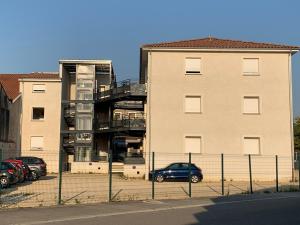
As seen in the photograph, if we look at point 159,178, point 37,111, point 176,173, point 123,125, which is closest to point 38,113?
point 37,111

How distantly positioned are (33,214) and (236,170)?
72.2 feet

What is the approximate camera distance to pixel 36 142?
4475cm

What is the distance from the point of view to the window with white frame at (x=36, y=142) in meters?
44.6

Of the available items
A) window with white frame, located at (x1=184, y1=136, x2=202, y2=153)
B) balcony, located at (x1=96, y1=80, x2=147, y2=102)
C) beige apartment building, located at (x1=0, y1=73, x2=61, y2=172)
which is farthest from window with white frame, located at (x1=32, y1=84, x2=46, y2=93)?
window with white frame, located at (x1=184, y1=136, x2=202, y2=153)

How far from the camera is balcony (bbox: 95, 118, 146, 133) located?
3612cm

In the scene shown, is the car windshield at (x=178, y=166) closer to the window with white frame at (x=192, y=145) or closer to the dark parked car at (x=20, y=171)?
the window with white frame at (x=192, y=145)

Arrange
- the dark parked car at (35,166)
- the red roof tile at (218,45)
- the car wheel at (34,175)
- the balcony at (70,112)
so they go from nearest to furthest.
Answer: the car wheel at (34,175), the dark parked car at (35,166), the red roof tile at (218,45), the balcony at (70,112)

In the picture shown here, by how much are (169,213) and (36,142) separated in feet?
109

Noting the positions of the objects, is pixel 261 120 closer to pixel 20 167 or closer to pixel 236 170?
pixel 236 170

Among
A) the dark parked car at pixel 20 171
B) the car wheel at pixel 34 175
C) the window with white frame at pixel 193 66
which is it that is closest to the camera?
the dark parked car at pixel 20 171

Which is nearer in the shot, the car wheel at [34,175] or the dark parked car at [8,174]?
the dark parked car at [8,174]

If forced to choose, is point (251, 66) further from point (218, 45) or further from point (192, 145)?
point (192, 145)

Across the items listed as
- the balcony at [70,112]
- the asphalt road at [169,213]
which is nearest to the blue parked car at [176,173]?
the asphalt road at [169,213]

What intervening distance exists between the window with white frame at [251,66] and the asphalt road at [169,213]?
1839cm
